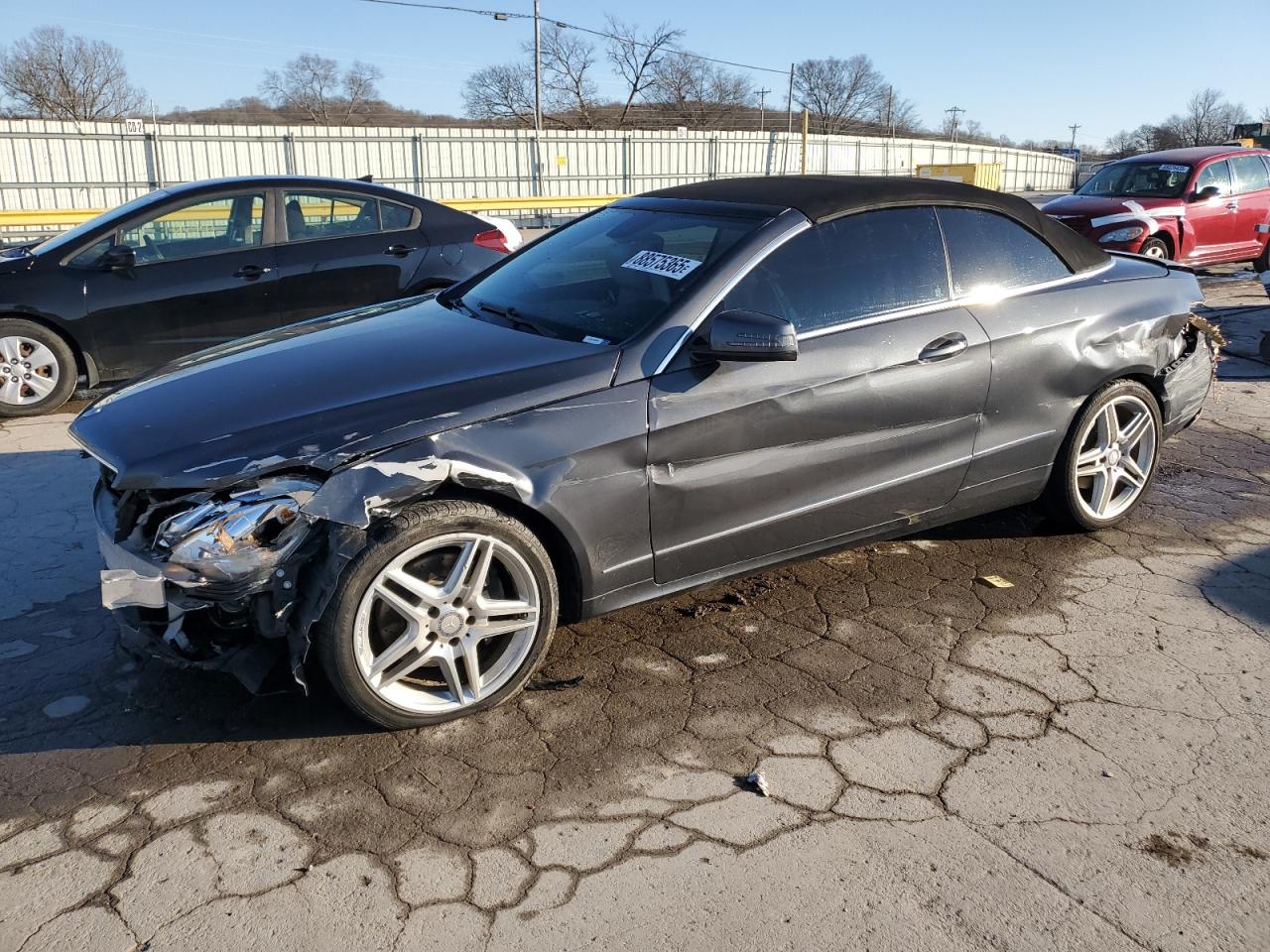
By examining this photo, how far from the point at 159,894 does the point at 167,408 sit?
4.96ft

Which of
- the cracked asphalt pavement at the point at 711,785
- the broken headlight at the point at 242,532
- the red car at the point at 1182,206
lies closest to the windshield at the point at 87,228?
the cracked asphalt pavement at the point at 711,785

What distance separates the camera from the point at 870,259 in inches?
153

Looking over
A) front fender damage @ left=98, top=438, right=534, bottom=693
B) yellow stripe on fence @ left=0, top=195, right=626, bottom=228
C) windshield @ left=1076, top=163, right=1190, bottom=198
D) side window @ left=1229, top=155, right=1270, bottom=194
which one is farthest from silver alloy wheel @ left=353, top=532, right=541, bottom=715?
side window @ left=1229, top=155, right=1270, bottom=194

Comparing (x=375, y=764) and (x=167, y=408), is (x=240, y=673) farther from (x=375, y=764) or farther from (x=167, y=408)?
(x=167, y=408)

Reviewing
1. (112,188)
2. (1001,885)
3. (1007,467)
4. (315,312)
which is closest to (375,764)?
(1001,885)

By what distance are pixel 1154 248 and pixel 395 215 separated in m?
9.20

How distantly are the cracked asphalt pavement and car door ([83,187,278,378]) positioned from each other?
3089mm

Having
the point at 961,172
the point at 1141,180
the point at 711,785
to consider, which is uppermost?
the point at 961,172

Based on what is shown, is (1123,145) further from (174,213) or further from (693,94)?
(174,213)

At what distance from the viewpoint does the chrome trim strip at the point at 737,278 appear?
133 inches

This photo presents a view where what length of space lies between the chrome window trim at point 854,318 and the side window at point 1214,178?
9.73m

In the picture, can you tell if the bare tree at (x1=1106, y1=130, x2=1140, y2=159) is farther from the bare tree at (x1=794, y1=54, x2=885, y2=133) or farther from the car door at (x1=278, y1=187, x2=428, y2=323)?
the car door at (x1=278, y1=187, x2=428, y2=323)

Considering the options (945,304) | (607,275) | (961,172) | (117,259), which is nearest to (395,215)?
(117,259)

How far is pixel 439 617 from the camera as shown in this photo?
3.09m
